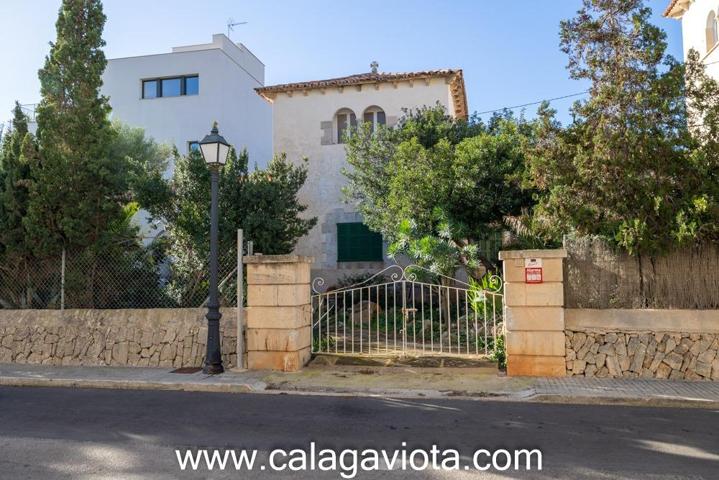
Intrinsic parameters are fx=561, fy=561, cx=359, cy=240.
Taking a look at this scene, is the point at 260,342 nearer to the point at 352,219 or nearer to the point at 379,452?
the point at 379,452

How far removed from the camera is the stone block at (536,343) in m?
7.98

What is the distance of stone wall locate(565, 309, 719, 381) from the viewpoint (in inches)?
302

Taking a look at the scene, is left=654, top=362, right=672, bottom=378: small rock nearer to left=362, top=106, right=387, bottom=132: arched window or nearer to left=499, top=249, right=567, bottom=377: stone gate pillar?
left=499, top=249, right=567, bottom=377: stone gate pillar

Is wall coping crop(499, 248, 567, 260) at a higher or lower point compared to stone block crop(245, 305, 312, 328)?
higher

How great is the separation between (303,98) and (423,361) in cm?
1117

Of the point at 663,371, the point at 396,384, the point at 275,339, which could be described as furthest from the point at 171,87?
the point at 663,371

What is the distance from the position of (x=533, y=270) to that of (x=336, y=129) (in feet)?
35.7

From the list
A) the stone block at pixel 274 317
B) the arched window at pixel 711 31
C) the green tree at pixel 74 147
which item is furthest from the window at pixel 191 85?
A: the arched window at pixel 711 31

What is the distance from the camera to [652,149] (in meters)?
7.71

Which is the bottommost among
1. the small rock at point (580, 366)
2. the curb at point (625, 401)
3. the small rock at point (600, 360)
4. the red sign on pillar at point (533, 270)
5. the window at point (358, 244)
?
the curb at point (625, 401)

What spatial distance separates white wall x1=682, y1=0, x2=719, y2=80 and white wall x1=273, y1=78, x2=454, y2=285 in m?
7.43

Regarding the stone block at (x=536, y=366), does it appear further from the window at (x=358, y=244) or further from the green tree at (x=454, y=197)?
the window at (x=358, y=244)

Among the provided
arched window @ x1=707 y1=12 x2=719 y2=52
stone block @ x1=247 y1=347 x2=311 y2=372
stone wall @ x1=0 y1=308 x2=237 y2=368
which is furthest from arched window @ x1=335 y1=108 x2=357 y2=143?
arched window @ x1=707 y1=12 x2=719 y2=52

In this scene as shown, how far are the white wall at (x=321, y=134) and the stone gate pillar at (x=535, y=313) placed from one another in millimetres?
8855
